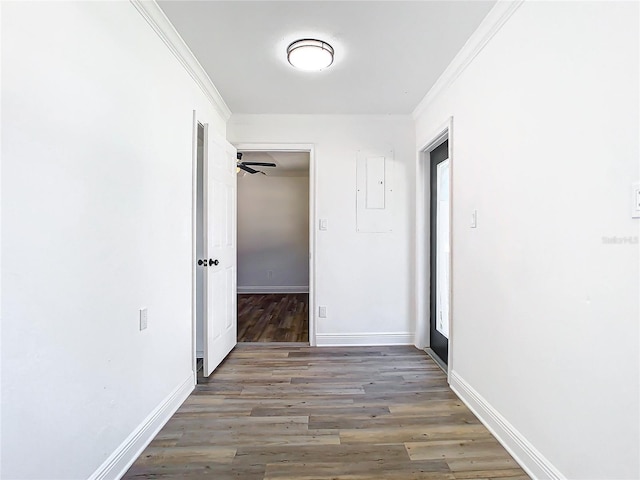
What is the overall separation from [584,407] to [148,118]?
2.39 metres

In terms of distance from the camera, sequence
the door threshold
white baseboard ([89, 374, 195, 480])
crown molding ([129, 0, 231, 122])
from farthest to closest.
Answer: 1. the door threshold
2. crown molding ([129, 0, 231, 122])
3. white baseboard ([89, 374, 195, 480])

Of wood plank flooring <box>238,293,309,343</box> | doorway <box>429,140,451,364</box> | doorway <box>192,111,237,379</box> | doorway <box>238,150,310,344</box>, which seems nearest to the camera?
doorway <box>192,111,237,379</box>

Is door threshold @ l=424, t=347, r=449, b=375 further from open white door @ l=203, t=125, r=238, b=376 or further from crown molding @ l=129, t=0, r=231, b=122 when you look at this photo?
crown molding @ l=129, t=0, r=231, b=122

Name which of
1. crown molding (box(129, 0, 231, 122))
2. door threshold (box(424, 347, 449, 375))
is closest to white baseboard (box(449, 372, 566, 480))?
door threshold (box(424, 347, 449, 375))

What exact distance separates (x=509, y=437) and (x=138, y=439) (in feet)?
6.29

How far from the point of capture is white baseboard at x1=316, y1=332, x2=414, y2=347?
10.6ft

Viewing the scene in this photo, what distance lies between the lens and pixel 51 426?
1.11m

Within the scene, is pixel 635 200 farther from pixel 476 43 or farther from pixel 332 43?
pixel 332 43

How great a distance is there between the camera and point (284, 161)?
17.0ft

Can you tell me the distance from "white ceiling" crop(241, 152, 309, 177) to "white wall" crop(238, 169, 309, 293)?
0.18 meters

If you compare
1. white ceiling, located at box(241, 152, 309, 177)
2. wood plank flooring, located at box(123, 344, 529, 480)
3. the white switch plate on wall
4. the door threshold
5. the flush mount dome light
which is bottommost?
wood plank flooring, located at box(123, 344, 529, 480)

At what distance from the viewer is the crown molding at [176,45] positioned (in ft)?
5.38

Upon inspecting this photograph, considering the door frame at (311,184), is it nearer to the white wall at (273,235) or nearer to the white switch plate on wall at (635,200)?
the white switch plate on wall at (635,200)

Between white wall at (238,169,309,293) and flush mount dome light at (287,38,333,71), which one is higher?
flush mount dome light at (287,38,333,71)
